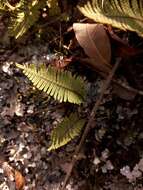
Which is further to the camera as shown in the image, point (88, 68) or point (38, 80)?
point (88, 68)

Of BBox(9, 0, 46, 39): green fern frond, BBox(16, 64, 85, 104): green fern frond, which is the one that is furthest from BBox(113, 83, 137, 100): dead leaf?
BBox(9, 0, 46, 39): green fern frond

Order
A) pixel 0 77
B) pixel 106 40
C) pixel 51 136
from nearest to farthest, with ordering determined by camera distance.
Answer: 1. pixel 51 136
2. pixel 106 40
3. pixel 0 77

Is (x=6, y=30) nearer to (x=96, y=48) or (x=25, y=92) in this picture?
(x=25, y=92)

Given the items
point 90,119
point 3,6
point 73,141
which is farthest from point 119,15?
point 3,6

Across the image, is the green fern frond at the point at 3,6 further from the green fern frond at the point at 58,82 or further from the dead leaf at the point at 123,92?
the dead leaf at the point at 123,92

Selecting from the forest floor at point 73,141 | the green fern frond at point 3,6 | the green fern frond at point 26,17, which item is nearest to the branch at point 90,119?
the forest floor at point 73,141

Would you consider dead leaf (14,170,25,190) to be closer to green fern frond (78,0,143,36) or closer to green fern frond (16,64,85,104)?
green fern frond (16,64,85,104)

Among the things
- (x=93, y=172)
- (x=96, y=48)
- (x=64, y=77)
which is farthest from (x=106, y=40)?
(x=93, y=172)
